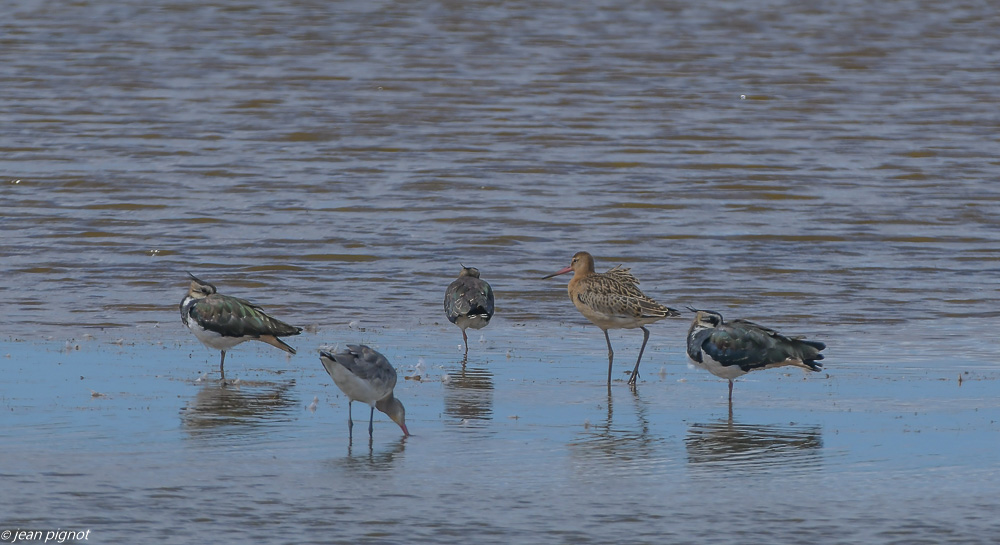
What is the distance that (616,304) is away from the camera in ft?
44.2

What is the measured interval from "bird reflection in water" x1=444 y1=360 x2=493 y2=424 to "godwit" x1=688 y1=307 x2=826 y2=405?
5.12 ft

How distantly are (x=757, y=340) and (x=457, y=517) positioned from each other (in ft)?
12.6

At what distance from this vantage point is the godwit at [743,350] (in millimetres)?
11758

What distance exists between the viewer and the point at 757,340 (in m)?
11.9

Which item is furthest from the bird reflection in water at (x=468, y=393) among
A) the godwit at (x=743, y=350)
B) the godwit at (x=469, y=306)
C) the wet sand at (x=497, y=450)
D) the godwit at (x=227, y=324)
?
the godwit at (x=743, y=350)

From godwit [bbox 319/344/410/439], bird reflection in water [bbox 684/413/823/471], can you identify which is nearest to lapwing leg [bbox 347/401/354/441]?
godwit [bbox 319/344/410/439]

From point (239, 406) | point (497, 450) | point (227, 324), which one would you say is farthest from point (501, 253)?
point (497, 450)

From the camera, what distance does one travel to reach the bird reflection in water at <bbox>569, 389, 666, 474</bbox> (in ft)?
32.6

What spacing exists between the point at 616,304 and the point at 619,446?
3194mm

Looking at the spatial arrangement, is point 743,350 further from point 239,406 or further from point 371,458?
point 239,406

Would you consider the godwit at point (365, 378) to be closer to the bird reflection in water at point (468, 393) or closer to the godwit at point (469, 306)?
the bird reflection in water at point (468, 393)

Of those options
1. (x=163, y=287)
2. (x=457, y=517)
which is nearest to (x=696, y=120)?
(x=163, y=287)

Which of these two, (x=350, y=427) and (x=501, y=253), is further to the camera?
(x=501, y=253)

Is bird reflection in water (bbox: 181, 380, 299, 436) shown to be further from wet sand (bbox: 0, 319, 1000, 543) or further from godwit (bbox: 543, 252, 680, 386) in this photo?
godwit (bbox: 543, 252, 680, 386)
